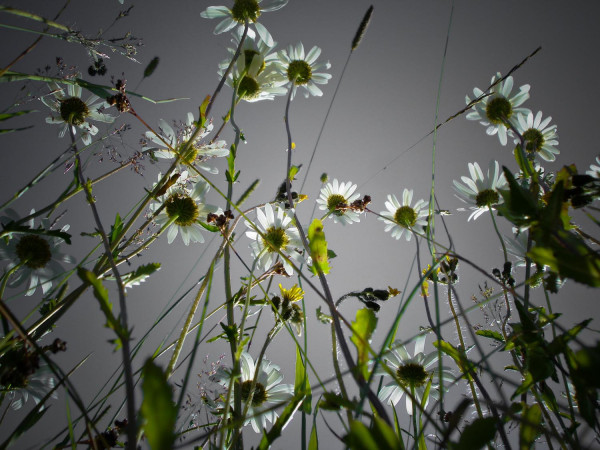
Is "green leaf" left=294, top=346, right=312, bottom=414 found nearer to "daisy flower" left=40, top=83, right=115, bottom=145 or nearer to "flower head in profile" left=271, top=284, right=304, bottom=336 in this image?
"flower head in profile" left=271, top=284, right=304, bottom=336

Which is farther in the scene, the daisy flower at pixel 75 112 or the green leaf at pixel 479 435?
the daisy flower at pixel 75 112

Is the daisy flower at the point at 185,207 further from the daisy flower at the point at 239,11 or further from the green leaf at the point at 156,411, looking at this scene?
the green leaf at the point at 156,411

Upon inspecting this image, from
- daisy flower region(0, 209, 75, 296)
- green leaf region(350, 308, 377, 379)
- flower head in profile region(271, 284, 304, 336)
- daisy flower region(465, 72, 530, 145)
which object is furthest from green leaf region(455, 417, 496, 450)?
daisy flower region(465, 72, 530, 145)

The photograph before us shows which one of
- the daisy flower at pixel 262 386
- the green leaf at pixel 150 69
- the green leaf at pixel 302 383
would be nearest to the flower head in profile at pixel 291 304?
the daisy flower at pixel 262 386

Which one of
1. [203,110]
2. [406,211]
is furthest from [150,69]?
[406,211]

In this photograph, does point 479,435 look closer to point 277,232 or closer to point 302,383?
point 302,383

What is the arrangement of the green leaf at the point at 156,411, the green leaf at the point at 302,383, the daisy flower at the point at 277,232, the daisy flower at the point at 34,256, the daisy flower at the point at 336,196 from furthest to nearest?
1. the daisy flower at the point at 336,196
2. the daisy flower at the point at 277,232
3. the daisy flower at the point at 34,256
4. the green leaf at the point at 302,383
5. the green leaf at the point at 156,411

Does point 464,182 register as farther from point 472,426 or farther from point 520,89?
point 472,426
